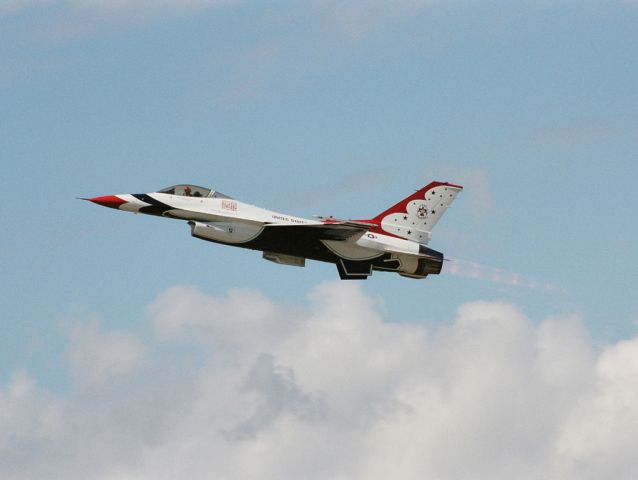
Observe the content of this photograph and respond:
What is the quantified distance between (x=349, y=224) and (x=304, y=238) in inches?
90.9

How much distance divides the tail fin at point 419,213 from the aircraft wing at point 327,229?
2115 mm

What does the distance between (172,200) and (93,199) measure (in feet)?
11.0

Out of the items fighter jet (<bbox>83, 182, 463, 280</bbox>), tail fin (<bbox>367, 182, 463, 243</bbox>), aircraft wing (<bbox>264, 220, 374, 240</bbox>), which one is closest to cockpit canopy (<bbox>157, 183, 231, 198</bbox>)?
fighter jet (<bbox>83, 182, 463, 280</bbox>)

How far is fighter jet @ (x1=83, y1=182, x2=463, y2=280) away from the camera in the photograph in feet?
204

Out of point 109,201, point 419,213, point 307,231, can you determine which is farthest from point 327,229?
point 109,201

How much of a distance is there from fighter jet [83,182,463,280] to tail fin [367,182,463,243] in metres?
0.04

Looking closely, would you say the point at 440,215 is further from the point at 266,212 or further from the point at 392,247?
the point at 266,212

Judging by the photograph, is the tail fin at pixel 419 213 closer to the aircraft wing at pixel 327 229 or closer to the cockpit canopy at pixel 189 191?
the aircraft wing at pixel 327 229

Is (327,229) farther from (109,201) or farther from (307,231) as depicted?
(109,201)

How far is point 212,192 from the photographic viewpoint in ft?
207

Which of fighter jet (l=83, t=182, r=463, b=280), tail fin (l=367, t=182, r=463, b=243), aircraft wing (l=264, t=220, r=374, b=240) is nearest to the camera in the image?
aircraft wing (l=264, t=220, r=374, b=240)

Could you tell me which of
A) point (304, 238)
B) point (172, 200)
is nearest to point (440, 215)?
point (304, 238)

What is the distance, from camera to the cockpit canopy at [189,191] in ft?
206

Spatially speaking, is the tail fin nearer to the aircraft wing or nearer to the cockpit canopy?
the aircraft wing
